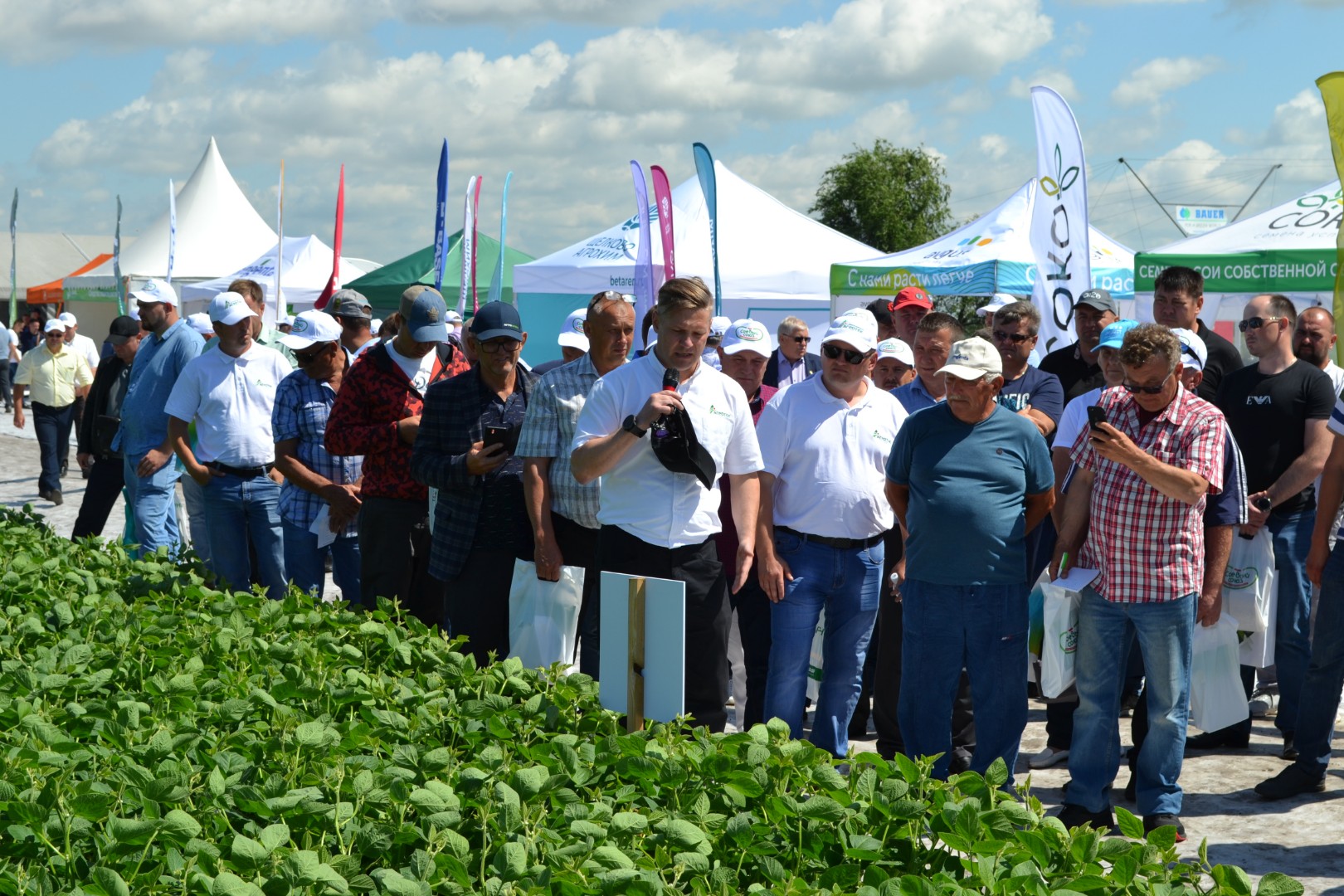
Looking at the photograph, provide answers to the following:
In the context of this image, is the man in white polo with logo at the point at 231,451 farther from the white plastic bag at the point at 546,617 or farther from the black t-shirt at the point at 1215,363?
the black t-shirt at the point at 1215,363

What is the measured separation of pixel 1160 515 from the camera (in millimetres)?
4891

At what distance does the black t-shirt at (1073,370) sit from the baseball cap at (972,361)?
2303 millimetres

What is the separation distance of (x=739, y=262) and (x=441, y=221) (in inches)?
275

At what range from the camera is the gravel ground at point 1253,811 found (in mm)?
4836

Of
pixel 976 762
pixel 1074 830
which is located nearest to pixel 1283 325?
pixel 976 762

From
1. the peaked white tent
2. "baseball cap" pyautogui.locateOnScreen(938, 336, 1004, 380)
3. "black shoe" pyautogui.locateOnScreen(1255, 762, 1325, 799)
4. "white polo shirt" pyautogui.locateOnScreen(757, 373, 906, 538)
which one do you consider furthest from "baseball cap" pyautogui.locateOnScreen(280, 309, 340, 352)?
the peaked white tent

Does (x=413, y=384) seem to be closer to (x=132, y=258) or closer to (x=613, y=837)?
(x=613, y=837)

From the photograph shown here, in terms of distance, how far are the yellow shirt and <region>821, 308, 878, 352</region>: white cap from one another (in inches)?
492

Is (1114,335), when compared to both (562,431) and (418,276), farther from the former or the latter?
(418,276)

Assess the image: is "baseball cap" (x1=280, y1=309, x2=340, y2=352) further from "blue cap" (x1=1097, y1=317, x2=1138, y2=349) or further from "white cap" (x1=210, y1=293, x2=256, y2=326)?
"blue cap" (x1=1097, y1=317, x2=1138, y2=349)

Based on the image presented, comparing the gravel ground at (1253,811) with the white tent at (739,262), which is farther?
the white tent at (739,262)

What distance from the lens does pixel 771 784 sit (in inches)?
107

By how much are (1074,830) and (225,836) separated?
153 centimetres

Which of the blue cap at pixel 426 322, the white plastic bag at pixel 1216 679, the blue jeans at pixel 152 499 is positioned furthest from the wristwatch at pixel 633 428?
the blue jeans at pixel 152 499
